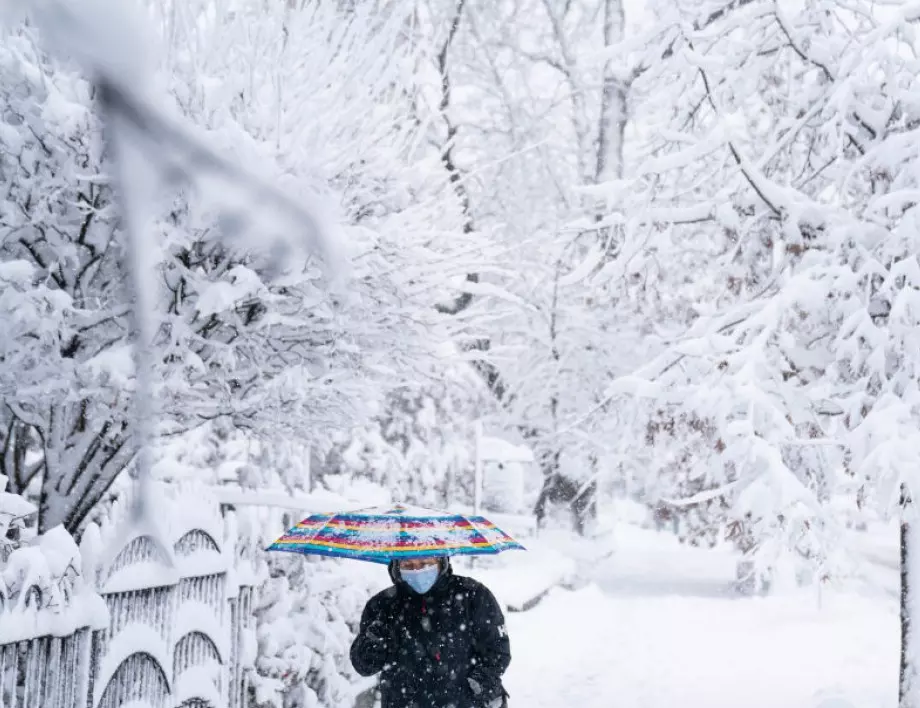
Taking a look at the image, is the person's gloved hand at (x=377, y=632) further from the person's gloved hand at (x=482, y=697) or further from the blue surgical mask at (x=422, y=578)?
the person's gloved hand at (x=482, y=697)

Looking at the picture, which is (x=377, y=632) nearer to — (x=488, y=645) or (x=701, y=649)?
(x=488, y=645)

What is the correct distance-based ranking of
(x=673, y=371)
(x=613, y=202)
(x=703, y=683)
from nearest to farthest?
(x=673, y=371)
(x=613, y=202)
(x=703, y=683)

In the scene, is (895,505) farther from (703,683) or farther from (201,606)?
(201,606)

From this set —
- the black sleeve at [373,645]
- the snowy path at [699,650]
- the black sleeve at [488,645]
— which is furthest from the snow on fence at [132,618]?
the snowy path at [699,650]

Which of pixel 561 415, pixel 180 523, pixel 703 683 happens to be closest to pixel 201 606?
pixel 180 523

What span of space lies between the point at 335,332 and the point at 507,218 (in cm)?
1605

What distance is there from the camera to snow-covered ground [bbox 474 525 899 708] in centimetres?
820

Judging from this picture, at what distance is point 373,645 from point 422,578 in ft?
1.23

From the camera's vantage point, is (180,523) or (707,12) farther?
(707,12)

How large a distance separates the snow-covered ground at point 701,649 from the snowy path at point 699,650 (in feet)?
0.05

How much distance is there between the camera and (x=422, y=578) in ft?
13.3

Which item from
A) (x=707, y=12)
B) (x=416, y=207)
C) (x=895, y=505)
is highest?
(x=707, y=12)

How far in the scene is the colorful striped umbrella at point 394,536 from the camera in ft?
13.4

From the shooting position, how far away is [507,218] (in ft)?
70.1
